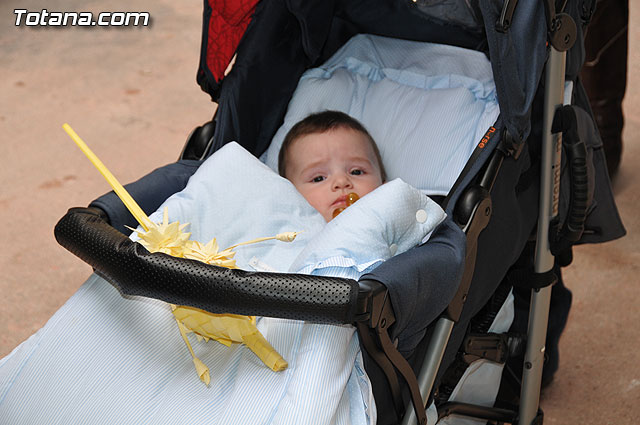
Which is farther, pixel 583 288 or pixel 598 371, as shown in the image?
pixel 583 288

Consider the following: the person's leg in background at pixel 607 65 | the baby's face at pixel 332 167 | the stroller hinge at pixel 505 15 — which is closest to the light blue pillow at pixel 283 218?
the baby's face at pixel 332 167

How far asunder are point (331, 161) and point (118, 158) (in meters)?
1.46

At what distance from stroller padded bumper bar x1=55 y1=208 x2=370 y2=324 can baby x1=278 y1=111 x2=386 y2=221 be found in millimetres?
514

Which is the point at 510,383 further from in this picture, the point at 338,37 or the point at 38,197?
the point at 38,197

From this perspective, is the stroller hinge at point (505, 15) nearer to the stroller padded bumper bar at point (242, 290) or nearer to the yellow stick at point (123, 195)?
the stroller padded bumper bar at point (242, 290)

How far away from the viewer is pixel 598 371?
197cm

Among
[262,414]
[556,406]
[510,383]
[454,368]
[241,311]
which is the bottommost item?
[556,406]

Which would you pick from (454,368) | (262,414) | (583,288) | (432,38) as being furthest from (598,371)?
(262,414)

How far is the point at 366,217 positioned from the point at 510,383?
2.36ft

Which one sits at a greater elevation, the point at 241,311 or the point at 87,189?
the point at 241,311

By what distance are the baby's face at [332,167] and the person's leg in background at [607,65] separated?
3.55ft

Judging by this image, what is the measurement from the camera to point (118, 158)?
2.85 metres

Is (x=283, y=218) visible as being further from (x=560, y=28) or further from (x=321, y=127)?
(x=560, y=28)

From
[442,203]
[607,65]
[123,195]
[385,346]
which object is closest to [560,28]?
[442,203]
